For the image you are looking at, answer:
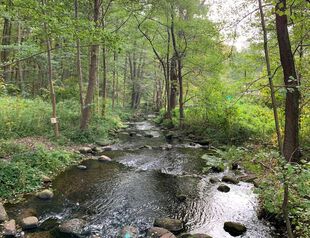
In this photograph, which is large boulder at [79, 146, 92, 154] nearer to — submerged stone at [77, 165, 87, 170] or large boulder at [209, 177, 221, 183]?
submerged stone at [77, 165, 87, 170]

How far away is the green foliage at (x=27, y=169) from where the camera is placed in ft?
22.2

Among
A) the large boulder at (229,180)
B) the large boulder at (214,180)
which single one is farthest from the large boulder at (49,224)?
the large boulder at (229,180)

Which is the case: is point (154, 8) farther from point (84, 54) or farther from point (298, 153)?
point (298, 153)

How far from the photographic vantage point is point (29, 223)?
5.30m

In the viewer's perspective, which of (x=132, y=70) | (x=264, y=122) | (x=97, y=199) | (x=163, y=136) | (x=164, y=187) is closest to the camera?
(x=97, y=199)

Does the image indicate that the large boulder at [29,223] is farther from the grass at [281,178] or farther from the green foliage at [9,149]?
the grass at [281,178]

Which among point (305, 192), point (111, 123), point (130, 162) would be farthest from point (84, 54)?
point (305, 192)

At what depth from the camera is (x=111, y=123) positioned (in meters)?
18.3

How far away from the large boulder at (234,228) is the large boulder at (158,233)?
1404mm

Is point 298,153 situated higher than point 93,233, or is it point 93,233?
point 298,153

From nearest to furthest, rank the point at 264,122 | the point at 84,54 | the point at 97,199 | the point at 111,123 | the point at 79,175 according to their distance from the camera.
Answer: the point at 97,199 → the point at 79,175 → the point at 264,122 → the point at 111,123 → the point at 84,54

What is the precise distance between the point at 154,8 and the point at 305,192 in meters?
15.9

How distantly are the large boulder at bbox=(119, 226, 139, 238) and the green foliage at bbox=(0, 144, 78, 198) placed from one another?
3.41 metres

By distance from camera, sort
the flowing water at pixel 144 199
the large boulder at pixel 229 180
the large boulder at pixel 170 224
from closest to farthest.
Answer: the large boulder at pixel 170 224 → the flowing water at pixel 144 199 → the large boulder at pixel 229 180
